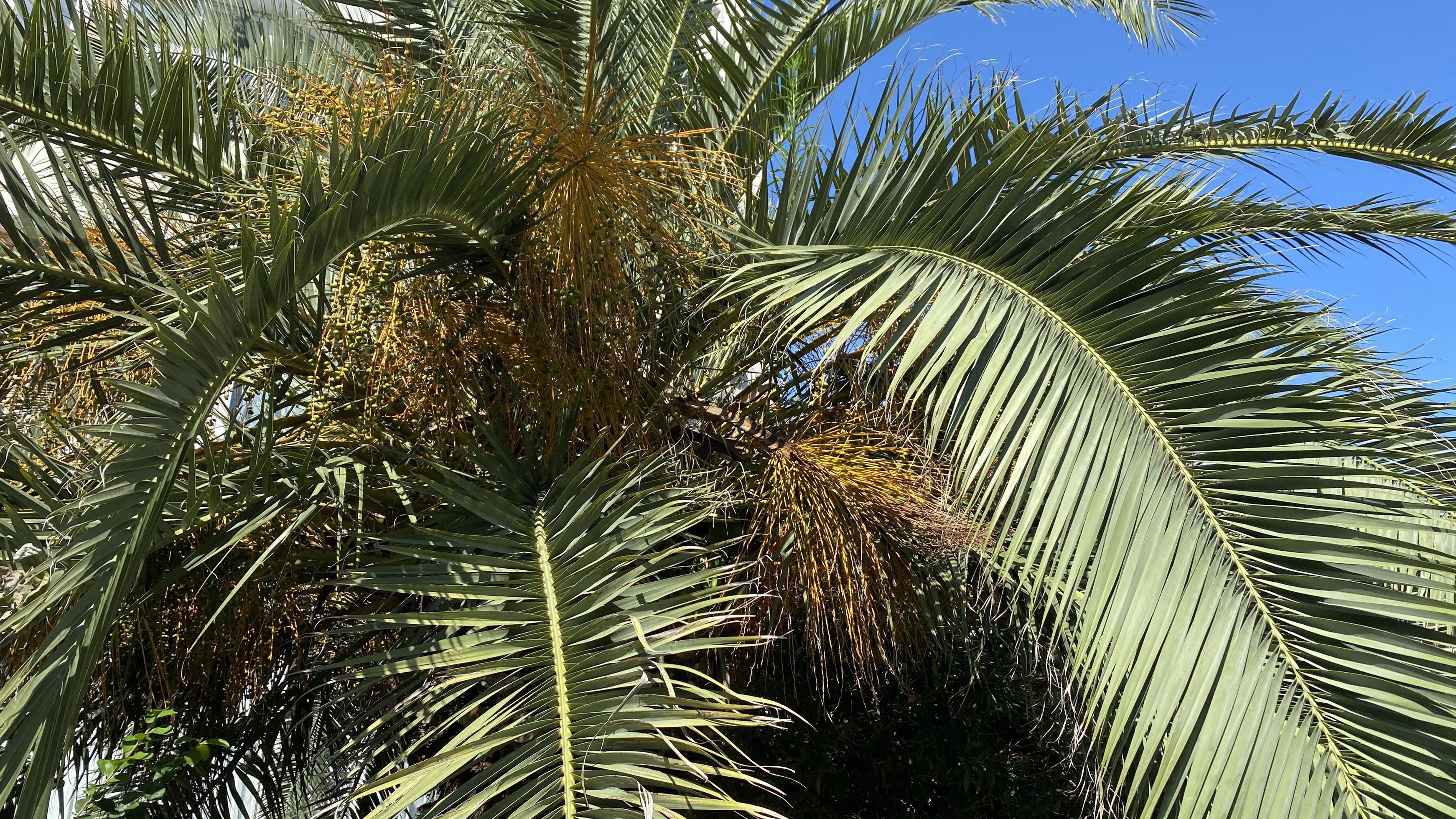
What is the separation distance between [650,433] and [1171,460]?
1.35m

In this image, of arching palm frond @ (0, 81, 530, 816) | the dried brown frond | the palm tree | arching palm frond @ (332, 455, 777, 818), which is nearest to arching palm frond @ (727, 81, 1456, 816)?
the palm tree

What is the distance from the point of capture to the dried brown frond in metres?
2.83

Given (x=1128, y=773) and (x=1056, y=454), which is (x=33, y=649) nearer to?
(x=1056, y=454)

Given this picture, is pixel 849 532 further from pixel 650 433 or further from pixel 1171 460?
pixel 1171 460

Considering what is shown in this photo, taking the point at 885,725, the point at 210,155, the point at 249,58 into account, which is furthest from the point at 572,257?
the point at 249,58

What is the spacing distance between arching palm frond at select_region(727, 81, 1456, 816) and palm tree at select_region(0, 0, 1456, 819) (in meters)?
0.01

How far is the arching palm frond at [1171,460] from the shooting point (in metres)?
2.00

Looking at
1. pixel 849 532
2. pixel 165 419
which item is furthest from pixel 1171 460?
pixel 165 419

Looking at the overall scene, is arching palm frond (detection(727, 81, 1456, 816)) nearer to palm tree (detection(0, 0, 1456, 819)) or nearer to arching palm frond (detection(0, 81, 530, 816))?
palm tree (detection(0, 0, 1456, 819))

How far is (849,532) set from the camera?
2.88 metres

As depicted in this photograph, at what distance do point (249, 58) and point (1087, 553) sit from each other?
4284 millimetres

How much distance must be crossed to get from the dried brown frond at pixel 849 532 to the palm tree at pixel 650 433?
0.02 meters

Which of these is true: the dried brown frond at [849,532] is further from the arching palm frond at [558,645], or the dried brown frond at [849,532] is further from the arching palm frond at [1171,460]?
the arching palm frond at [1171,460]

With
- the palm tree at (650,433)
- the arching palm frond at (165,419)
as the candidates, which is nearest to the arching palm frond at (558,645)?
the palm tree at (650,433)
